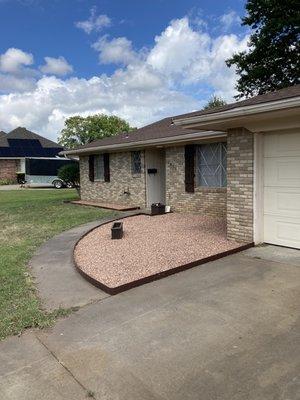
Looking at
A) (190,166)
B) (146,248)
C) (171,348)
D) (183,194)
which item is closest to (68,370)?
(171,348)

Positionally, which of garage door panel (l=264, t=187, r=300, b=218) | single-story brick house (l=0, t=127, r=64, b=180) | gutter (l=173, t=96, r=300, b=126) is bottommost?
garage door panel (l=264, t=187, r=300, b=218)

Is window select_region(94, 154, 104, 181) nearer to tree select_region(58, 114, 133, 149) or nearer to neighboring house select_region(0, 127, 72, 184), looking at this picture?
neighboring house select_region(0, 127, 72, 184)

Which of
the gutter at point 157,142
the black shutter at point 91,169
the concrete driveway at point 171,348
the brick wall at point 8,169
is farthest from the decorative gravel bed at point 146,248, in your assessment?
the brick wall at point 8,169

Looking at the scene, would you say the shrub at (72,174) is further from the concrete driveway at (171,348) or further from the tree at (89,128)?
the tree at (89,128)

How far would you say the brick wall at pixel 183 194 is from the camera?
35.3ft

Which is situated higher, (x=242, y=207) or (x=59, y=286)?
(x=242, y=207)

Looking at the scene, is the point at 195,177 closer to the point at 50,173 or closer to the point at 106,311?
the point at 106,311

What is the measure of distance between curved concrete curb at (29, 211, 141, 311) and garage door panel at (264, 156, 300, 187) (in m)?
3.63

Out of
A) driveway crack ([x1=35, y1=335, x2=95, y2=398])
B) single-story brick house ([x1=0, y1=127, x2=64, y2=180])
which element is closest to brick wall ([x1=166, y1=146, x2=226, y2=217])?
driveway crack ([x1=35, y1=335, x2=95, y2=398])

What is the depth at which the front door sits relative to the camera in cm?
1345

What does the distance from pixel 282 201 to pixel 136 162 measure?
786cm

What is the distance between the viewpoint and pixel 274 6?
77.0 feet

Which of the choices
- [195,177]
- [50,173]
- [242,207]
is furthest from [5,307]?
[50,173]

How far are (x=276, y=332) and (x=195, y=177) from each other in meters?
8.05
